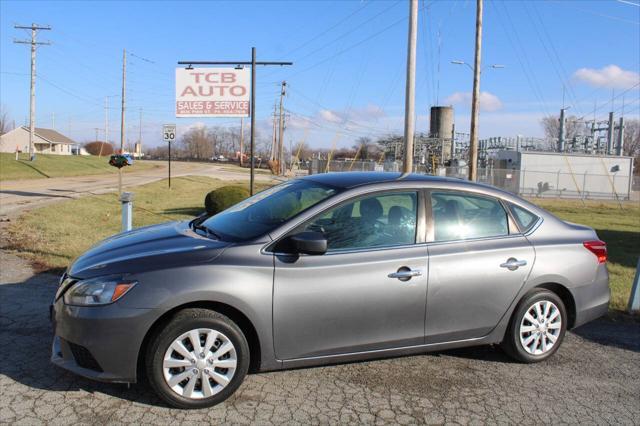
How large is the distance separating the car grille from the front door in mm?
1183

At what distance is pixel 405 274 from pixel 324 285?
649 mm

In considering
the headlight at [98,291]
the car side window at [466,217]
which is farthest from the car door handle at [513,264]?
the headlight at [98,291]

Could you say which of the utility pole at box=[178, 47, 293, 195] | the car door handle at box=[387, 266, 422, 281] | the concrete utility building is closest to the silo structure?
the concrete utility building

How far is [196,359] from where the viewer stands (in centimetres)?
360

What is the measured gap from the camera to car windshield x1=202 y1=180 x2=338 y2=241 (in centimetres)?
412

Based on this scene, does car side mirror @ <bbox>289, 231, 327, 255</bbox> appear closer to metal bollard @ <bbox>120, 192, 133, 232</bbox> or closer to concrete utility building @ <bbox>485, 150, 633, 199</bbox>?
metal bollard @ <bbox>120, 192, 133, 232</bbox>

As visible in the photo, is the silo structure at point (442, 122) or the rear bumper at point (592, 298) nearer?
the rear bumper at point (592, 298)

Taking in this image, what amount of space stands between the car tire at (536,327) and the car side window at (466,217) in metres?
0.64

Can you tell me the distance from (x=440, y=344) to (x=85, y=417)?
2.59 meters

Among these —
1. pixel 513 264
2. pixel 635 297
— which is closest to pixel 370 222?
pixel 513 264

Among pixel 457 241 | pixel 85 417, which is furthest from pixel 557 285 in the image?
pixel 85 417

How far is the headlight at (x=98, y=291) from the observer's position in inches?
138

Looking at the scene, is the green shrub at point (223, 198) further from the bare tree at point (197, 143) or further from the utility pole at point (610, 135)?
the bare tree at point (197, 143)

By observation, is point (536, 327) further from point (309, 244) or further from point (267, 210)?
point (267, 210)
